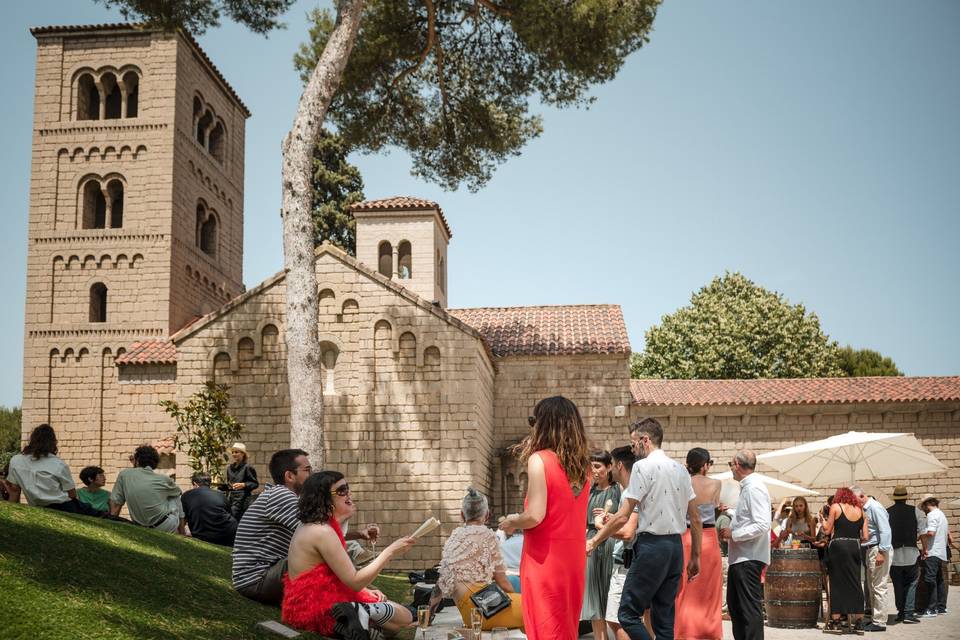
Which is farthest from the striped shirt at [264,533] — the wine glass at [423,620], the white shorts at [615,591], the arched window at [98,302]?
the arched window at [98,302]

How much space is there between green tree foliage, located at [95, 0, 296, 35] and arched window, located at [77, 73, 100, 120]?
13.3 meters

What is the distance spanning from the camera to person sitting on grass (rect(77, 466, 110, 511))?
1167 cm

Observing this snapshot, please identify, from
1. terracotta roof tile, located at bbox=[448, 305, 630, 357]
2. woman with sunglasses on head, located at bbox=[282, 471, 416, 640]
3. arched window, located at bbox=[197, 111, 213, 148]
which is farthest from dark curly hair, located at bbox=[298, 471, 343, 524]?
arched window, located at bbox=[197, 111, 213, 148]

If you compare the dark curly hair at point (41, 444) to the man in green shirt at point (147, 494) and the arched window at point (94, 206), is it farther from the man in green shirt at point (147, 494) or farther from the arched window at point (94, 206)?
the arched window at point (94, 206)

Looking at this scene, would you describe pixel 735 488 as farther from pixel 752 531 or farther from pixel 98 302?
pixel 98 302

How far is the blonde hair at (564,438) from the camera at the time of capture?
5121mm

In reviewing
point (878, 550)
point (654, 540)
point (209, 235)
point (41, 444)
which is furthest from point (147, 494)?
point (209, 235)

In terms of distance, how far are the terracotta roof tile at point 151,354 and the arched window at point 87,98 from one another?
375 inches

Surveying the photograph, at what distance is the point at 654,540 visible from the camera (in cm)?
616

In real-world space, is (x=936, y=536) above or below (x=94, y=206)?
below

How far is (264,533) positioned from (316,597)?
1438 mm

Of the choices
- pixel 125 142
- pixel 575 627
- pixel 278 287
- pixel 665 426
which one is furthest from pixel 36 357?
pixel 575 627

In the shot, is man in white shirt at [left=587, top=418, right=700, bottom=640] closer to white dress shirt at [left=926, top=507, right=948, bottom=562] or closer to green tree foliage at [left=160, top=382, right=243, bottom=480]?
white dress shirt at [left=926, top=507, right=948, bottom=562]

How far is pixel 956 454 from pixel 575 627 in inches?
848
